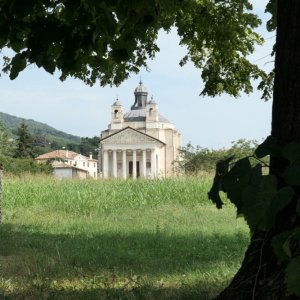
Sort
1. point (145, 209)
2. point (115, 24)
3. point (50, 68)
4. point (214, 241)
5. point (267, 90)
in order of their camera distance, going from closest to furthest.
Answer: point (115, 24) < point (50, 68) < point (214, 241) < point (267, 90) < point (145, 209)

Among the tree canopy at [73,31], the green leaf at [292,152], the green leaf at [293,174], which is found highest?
the tree canopy at [73,31]

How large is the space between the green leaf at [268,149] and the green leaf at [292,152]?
0.36 feet

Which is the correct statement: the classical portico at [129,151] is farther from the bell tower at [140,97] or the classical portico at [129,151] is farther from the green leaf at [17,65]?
the green leaf at [17,65]

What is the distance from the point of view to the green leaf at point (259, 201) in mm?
1788

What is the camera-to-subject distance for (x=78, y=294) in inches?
175

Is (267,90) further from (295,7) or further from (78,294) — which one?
(295,7)

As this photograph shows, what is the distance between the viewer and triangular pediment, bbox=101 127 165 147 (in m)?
97.8

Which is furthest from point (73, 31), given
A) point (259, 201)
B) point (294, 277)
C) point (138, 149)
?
point (138, 149)

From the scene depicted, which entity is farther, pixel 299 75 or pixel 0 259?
pixel 0 259

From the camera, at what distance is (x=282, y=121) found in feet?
7.71

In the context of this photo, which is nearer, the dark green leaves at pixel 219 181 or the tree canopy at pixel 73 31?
the dark green leaves at pixel 219 181

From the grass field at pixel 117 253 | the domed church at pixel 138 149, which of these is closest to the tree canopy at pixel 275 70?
the grass field at pixel 117 253

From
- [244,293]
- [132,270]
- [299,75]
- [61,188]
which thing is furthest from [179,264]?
[61,188]

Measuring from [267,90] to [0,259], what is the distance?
637cm
